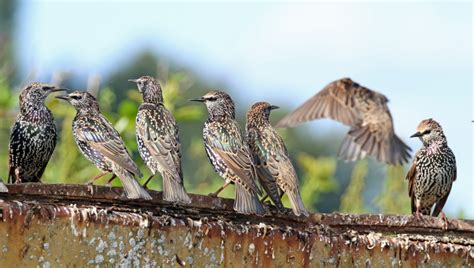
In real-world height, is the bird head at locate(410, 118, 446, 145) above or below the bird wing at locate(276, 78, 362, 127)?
below

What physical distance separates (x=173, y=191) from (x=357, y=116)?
698 cm

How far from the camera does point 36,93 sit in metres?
6.60

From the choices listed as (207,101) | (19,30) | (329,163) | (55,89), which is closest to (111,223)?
(207,101)

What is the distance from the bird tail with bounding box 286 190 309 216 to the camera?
16.9 ft

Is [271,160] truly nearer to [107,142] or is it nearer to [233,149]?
[233,149]

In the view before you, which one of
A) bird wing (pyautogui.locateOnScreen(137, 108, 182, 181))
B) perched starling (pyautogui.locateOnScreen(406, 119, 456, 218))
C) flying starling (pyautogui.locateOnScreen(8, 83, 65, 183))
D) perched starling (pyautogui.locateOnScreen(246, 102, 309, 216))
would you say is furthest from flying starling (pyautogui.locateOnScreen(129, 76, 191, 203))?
perched starling (pyautogui.locateOnScreen(406, 119, 456, 218))

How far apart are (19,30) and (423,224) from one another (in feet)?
171

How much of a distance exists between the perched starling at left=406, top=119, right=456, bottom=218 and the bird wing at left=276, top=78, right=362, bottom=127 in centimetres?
362

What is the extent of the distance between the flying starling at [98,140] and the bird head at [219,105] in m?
0.53

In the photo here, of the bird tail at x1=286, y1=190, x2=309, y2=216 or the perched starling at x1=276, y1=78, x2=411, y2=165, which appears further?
the perched starling at x1=276, y1=78, x2=411, y2=165

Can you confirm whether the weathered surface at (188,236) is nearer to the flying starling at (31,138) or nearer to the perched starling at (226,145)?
the perched starling at (226,145)

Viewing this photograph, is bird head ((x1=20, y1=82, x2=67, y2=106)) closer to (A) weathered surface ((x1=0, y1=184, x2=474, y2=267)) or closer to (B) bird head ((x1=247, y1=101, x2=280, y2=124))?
(B) bird head ((x1=247, y1=101, x2=280, y2=124))

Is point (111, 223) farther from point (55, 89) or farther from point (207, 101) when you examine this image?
point (55, 89)

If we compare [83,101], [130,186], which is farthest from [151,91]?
[130,186]
